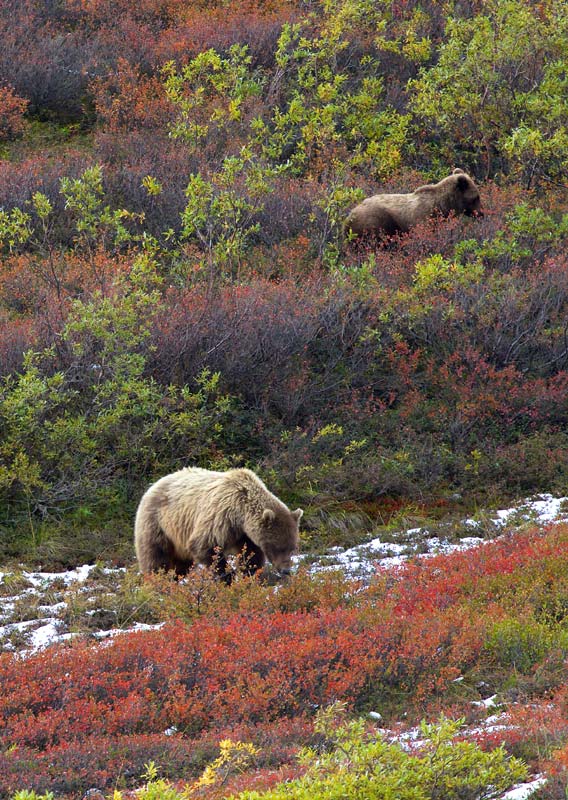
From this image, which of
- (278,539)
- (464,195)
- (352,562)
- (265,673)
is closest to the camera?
(265,673)

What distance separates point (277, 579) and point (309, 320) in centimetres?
598

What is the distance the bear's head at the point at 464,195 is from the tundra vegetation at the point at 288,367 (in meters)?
0.28

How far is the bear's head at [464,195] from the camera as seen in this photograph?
712 inches

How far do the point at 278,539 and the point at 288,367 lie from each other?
530 cm

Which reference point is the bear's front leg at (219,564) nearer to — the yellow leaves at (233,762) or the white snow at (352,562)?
the white snow at (352,562)

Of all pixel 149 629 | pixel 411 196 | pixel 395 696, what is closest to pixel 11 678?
pixel 149 629

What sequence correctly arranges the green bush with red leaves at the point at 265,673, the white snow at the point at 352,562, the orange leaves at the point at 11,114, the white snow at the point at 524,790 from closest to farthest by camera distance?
the white snow at the point at 524,790 → the green bush with red leaves at the point at 265,673 → the white snow at the point at 352,562 → the orange leaves at the point at 11,114

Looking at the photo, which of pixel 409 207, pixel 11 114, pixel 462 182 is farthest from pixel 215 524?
pixel 11 114

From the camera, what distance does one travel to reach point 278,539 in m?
9.38

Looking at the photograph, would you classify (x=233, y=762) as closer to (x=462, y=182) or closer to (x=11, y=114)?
(x=462, y=182)

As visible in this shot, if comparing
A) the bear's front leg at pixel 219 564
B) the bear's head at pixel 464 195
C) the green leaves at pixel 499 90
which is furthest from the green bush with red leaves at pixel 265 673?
the green leaves at pixel 499 90

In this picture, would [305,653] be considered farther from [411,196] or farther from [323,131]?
[323,131]

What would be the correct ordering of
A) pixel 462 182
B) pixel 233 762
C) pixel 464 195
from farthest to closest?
pixel 464 195 → pixel 462 182 → pixel 233 762

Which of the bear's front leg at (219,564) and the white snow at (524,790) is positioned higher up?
the white snow at (524,790)
